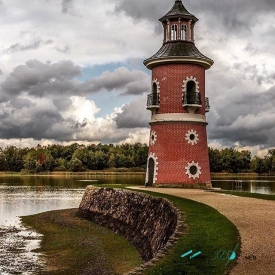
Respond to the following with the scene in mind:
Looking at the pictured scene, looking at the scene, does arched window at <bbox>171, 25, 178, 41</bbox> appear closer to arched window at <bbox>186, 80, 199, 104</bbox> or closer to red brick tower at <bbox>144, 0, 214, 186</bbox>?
red brick tower at <bbox>144, 0, 214, 186</bbox>

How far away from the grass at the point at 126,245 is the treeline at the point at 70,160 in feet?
294

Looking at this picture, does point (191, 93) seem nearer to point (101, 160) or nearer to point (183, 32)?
point (183, 32)

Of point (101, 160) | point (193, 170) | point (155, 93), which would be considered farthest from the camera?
point (101, 160)

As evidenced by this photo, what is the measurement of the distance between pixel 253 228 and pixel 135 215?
8.62 meters

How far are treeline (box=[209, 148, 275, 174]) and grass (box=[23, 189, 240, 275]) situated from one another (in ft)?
236

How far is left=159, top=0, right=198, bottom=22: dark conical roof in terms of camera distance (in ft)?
94.1

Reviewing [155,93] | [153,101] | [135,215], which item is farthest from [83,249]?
[155,93]

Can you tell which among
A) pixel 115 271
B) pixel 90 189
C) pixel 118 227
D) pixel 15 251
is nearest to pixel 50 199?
pixel 90 189

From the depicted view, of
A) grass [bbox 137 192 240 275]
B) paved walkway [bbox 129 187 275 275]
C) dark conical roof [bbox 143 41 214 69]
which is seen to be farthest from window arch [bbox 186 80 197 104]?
grass [bbox 137 192 240 275]

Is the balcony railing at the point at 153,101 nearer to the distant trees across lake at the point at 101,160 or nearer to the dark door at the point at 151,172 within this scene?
the dark door at the point at 151,172

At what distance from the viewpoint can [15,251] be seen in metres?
17.8

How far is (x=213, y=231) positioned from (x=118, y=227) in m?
10.2

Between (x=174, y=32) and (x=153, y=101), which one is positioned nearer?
(x=153, y=101)

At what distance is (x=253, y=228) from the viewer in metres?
12.4
